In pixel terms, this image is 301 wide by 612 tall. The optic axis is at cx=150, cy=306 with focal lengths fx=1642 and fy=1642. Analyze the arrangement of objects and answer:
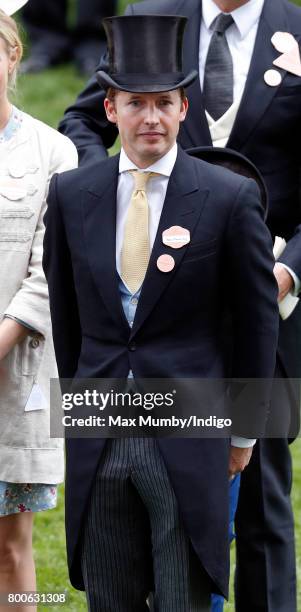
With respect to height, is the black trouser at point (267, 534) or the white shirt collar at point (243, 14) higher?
the white shirt collar at point (243, 14)

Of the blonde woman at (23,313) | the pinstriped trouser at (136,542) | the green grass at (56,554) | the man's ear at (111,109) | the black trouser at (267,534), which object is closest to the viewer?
the pinstriped trouser at (136,542)

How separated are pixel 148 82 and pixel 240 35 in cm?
82

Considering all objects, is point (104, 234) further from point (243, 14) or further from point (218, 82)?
point (243, 14)

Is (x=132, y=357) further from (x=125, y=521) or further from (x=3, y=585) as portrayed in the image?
(x=3, y=585)

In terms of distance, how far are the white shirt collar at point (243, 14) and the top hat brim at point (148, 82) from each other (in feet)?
2.36

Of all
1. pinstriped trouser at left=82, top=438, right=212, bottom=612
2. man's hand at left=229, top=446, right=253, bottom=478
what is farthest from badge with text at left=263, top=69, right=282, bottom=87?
pinstriped trouser at left=82, top=438, right=212, bottom=612

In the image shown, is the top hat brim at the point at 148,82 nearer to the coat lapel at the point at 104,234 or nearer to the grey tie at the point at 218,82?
the coat lapel at the point at 104,234

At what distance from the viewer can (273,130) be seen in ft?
16.5

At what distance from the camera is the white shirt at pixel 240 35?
5.09 m

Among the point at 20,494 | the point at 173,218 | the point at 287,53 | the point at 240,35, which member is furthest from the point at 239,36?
the point at 20,494

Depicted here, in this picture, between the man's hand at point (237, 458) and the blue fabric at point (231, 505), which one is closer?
the man's hand at point (237, 458)

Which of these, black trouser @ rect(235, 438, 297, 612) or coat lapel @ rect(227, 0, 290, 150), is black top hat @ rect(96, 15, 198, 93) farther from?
black trouser @ rect(235, 438, 297, 612)

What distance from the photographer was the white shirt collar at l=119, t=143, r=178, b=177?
444 centimetres

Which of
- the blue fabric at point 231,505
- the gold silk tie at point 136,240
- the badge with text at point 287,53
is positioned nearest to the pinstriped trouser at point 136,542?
the gold silk tie at point 136,240
